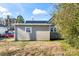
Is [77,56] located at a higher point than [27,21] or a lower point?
lower

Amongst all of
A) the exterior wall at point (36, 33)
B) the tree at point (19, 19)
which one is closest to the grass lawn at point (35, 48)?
the exterior wall at point (36, 33)

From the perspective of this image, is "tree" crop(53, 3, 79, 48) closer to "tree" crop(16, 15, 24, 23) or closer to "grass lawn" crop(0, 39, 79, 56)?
"grass lawn" crop(0, 39, 79, 56)

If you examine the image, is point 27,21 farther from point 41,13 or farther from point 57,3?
point 57,3

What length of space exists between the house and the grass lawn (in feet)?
0.33

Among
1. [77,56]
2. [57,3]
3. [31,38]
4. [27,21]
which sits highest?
[57,3]

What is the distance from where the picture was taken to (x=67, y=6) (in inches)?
199

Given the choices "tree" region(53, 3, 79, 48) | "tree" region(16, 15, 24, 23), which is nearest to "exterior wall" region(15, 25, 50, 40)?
"tree" region(16, 15, 24, 23)

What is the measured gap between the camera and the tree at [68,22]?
5066 mm

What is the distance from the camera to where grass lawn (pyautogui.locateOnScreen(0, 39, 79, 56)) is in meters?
5.12

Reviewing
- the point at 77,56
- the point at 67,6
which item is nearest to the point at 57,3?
the point at 67,6

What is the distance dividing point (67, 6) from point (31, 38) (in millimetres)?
895

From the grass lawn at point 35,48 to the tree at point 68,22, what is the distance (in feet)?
0.53

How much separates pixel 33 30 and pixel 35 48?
1.20 ft

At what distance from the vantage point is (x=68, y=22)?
5.15 m
